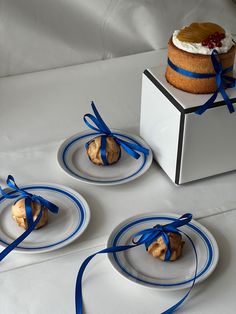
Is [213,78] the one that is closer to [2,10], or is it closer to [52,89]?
[52,89]

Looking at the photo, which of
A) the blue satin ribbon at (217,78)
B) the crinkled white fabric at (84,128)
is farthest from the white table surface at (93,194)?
the blue satin ribbon at (217,78)

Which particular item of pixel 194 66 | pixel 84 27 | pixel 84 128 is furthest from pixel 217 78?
pixel 84 27

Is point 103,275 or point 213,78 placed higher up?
point 213,78

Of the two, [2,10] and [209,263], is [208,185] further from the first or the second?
[2,10]

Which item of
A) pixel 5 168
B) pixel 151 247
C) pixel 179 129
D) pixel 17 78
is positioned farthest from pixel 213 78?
pixel 17 78

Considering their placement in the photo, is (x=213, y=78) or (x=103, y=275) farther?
(x=213, y=78)

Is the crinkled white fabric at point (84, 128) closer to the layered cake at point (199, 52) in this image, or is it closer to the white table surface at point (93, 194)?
the white table surface at point (93, 194)

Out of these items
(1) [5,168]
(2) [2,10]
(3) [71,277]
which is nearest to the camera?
(3) [71,277]

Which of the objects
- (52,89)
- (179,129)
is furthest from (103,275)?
(52,89)

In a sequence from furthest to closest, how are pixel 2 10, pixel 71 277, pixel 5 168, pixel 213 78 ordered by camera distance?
1. pixel 2 10
2. pixel 5 168
3. pixel 213 78
4. pixel 71 277
